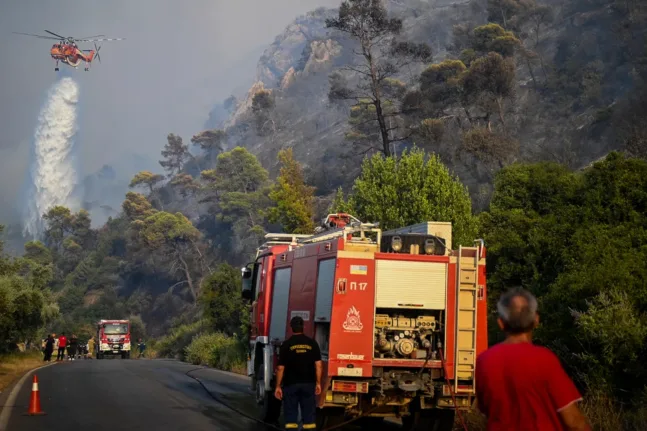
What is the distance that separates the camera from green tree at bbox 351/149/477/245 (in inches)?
1112

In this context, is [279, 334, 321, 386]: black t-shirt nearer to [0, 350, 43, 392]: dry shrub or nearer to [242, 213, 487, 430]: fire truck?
[242, 213, 487, 430]: fire truck

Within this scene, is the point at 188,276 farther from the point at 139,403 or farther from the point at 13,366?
the point at 139,403

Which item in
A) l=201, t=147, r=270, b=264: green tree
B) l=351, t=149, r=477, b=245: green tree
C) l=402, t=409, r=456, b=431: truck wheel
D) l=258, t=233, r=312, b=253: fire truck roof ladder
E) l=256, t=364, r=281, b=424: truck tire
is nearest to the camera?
l=402, t=409, r=456, b=431: truck wheel

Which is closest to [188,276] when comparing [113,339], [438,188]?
[113,339]

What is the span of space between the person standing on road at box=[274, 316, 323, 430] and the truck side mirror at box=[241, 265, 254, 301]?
278 inches

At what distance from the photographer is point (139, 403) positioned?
19.0 meters

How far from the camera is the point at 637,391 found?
1319 centimetres

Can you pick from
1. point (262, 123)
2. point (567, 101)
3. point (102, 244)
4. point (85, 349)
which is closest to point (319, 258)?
point (85, 349)

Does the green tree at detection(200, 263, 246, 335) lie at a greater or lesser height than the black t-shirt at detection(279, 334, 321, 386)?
greater

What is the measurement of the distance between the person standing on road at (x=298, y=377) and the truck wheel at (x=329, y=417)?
192cm

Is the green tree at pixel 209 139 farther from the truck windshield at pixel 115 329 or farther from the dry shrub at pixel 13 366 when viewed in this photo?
the dry shrub at pixel 13 366

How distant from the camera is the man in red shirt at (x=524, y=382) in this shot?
203 inches

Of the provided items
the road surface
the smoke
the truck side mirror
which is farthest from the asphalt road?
the smoke

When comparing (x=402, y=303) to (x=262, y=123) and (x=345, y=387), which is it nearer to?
(x=345, y=387)
